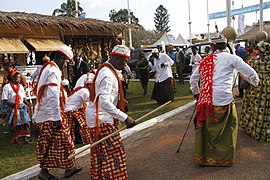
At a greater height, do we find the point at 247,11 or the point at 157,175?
the point at 247,11

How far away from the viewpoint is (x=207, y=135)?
4.54 meters

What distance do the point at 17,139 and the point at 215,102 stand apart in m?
4.44

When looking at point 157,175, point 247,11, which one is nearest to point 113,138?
point 157,175

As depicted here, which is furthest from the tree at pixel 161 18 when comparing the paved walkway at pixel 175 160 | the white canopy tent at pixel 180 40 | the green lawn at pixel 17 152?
the paved walkway at pixel 175 160

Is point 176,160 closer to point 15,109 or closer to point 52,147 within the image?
point 52,147

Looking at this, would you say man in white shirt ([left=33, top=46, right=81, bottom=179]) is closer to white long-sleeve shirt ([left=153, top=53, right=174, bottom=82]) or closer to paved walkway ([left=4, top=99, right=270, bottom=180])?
paved walkway ([left=4, top=99, right=270, bottom=180])

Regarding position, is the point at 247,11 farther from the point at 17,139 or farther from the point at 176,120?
the point at 17,139

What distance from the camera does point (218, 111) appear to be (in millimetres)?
4410

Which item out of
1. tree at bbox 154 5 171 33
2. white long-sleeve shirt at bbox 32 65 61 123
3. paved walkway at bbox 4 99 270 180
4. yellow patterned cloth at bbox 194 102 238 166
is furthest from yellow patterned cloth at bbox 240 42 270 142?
tree at bbox 154 5 171 33

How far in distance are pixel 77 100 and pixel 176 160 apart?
1.84m

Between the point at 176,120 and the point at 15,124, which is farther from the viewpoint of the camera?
the point at 176,120

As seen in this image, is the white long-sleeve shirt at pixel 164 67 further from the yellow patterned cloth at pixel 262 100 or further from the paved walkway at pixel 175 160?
the yellow patterned cloth at pixel 262 100

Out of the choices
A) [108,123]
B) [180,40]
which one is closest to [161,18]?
[180,40]

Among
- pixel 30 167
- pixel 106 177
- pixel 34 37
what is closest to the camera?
pixel 106 177
